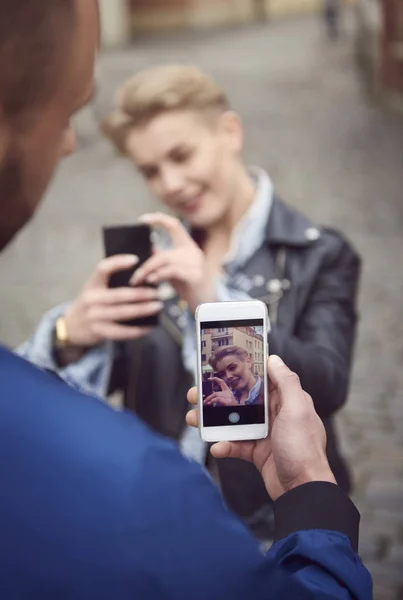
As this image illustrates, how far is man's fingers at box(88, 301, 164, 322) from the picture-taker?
985 millimetres

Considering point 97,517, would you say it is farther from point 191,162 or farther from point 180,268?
point 191,162

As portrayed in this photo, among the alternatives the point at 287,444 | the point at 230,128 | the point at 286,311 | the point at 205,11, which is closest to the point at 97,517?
the point at 287,444

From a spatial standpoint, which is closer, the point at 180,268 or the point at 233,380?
the point at 233,380

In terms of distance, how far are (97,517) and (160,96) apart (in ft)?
2.66

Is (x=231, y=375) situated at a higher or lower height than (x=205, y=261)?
higher

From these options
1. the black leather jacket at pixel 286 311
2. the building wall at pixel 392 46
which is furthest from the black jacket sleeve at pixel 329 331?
the building wall at pixel 392 46

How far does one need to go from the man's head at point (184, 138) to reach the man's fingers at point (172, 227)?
246 millimetres

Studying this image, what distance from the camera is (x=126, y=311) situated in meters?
0.98

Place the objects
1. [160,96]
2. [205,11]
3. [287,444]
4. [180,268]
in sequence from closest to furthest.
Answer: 1. [287,444]
2. [180,268]
3. [160,96]
4. [205,11]

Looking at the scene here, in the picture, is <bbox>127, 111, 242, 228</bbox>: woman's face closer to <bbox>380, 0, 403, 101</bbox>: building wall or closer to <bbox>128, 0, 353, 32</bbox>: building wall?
<bbox>380, 0, 403, 101</bbox>: building wall

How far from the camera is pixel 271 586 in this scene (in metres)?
0.44

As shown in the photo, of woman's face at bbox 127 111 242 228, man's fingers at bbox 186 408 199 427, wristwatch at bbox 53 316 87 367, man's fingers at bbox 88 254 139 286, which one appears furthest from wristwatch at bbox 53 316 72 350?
man's fingers at bbox 186 408 199 427

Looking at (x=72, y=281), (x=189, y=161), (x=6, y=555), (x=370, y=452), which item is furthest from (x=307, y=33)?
(x=6, y=555)

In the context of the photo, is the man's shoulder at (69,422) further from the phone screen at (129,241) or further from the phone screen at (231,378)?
the phone screen at (129,241)
